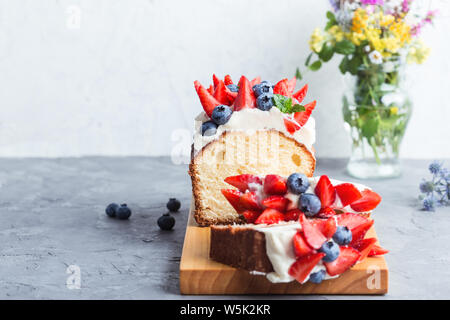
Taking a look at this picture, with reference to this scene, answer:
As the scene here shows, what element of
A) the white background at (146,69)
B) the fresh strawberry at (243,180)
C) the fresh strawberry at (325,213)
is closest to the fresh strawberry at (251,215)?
the fresh strawberry at (243,180)

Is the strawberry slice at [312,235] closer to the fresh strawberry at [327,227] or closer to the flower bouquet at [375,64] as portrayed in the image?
the fresh strawberry at [327,227]

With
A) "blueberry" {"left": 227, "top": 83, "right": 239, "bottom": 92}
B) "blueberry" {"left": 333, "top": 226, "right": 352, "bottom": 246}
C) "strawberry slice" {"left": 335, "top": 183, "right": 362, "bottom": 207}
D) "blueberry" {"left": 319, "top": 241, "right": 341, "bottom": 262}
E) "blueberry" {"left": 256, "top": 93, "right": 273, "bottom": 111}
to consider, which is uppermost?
"blueberry" {"left": 227, "top": 83, "right": 239, "bottom": 92}

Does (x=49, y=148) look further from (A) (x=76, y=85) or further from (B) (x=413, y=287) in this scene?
(B) (x=413, y=287)

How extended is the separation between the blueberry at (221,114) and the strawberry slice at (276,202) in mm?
488

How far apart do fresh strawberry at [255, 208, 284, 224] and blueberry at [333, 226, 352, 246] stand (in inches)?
11.3

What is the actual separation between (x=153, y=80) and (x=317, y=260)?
2544mm

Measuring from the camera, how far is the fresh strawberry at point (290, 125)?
290cm

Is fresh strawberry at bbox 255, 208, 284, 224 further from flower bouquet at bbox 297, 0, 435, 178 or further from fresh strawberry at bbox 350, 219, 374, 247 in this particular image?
flower bouquet at bbox 297, 0, 435, 178

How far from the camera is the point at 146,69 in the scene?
4.41 m

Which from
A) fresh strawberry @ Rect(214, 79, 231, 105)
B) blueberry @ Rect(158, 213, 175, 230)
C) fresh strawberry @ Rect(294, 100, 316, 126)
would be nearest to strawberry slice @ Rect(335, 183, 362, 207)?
fresh strawberry @ Rect(294, 100, 316, 126)

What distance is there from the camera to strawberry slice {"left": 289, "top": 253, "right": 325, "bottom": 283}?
2.18 metres

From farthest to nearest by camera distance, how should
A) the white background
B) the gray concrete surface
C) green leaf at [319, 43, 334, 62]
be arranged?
1. the white background
2. green leaf at [319, 43, 334, 62]
3. the gray concrete surface

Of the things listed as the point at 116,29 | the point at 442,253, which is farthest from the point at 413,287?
the point at 116,29

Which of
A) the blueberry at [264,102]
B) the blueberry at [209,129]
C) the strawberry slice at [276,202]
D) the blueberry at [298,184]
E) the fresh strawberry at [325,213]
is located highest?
the blueberry at [264,102]
